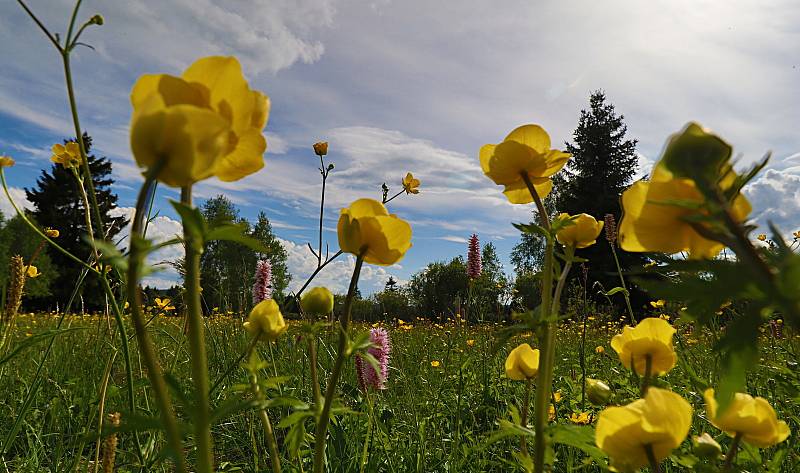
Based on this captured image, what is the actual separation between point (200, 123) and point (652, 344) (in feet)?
2.62

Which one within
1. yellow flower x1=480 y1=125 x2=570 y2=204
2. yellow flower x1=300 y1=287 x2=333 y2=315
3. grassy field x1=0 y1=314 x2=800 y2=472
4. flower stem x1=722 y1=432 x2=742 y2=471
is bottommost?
grassy field x1=0 y1=314 x2=800 y2=472

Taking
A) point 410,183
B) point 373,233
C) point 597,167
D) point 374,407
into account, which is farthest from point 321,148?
point 597,167

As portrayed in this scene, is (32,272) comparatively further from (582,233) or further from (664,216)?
(664,216)

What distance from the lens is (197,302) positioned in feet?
1.68

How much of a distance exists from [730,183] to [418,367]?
314 cm

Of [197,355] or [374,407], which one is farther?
[374,407]

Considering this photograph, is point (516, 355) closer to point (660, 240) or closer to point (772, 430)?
point (772, 430)

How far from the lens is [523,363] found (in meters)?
1.10

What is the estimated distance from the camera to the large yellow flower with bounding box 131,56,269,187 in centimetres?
44

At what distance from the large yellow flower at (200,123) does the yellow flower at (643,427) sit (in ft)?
1.75

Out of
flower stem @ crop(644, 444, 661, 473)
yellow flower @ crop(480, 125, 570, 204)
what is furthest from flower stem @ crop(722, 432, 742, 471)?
yellow flower @ crop(480, 125, 570, 204)

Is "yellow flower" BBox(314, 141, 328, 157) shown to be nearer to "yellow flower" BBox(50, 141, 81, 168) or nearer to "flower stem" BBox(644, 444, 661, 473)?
"yellow flower" BBox(50, 141, 81, 168)

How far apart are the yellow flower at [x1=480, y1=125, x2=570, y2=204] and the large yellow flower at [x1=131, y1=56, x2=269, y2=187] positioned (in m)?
0.45

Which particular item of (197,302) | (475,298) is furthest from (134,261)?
(475,298)
